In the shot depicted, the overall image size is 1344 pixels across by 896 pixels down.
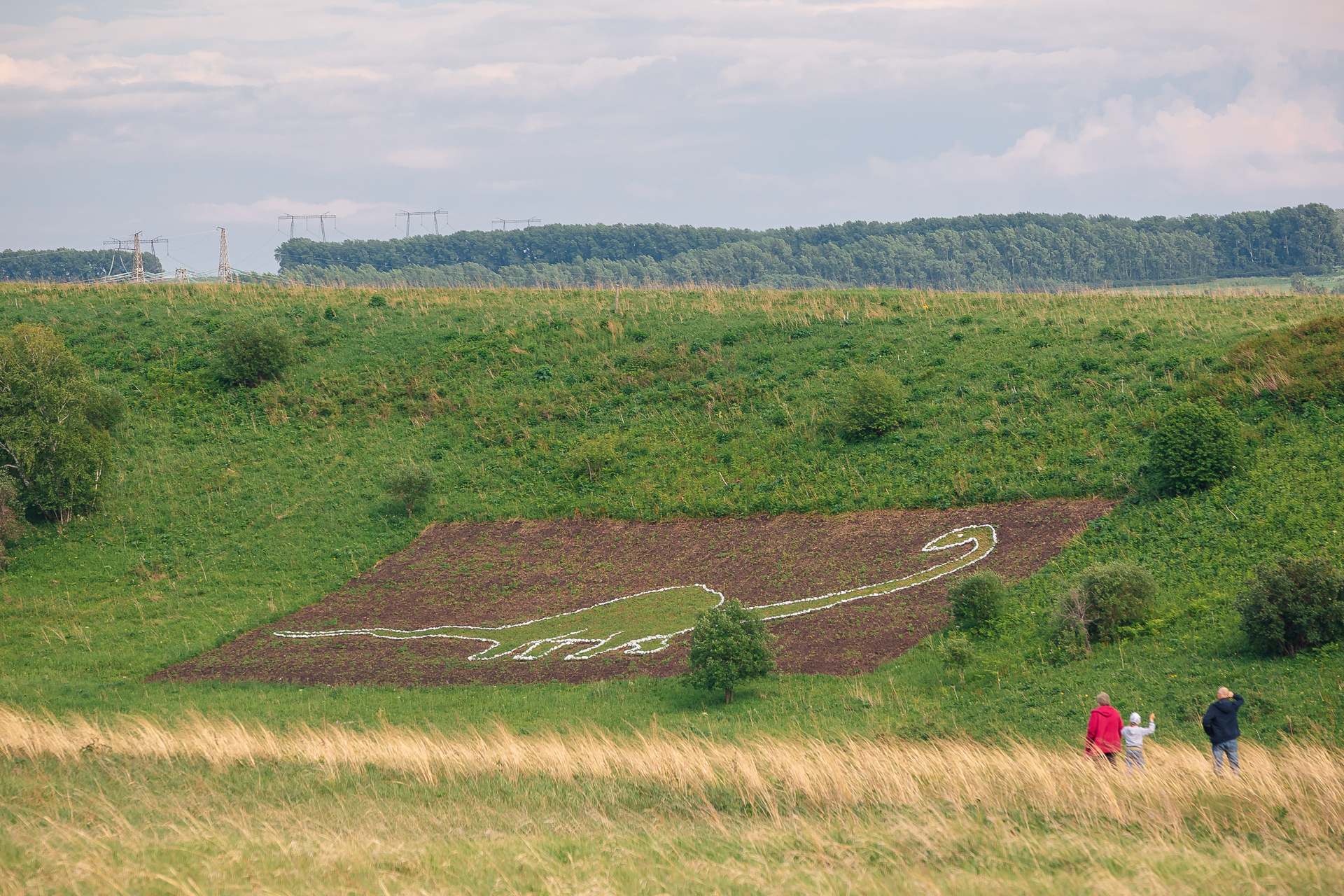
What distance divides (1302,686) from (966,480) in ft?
47.1

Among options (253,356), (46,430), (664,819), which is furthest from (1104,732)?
(253,356)

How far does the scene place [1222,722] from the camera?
39.3 feet

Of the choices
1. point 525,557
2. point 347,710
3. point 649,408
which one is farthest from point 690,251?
point 347,710

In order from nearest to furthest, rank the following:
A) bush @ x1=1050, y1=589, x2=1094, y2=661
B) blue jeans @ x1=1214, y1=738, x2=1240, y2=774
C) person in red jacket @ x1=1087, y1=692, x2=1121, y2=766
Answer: blue jeans @ x1=1214, y1=738, x2=1240, y2=774, person in red jacket @ x1=1087, y1=692, x2=1121, y2=766, bush @ x1=1050, y1=589, x2=1094, y2=661

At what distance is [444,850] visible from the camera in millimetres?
9359

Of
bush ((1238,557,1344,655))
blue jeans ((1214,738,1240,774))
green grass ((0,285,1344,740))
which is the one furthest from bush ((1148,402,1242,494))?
blue jeans ((1214,738,1240,774))

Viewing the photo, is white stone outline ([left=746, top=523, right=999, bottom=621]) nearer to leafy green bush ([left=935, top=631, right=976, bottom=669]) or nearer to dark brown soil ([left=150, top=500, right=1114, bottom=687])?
dark brown soil ([left=150, top=500, right=1114, bottom=687])

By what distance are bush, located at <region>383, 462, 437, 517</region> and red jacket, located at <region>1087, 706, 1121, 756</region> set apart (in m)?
24.6

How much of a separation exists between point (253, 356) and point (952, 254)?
291 feet

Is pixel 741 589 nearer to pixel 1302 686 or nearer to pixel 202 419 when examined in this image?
pixel 1302 686

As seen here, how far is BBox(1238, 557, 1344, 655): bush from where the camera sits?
15.2 metres

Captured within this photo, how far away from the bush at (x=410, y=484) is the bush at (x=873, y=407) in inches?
579

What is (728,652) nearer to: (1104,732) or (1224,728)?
(1104,732)

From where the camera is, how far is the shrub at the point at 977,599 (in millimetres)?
19844
